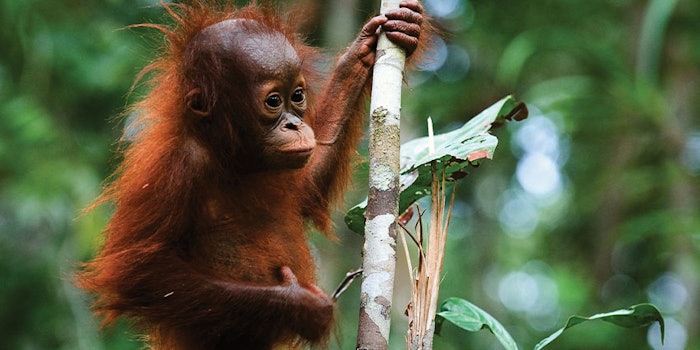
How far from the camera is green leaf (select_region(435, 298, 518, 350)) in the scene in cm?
266

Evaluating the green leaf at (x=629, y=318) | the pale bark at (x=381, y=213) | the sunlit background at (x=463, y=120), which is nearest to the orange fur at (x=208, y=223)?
the pale bark at (x=381, y=213)

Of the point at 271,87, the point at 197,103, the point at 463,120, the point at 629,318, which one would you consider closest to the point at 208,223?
the point at 197,103

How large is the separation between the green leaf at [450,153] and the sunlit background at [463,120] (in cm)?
182

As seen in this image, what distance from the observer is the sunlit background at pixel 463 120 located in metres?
5.74

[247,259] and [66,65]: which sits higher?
[66,65]

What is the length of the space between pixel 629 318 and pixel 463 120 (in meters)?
5.42

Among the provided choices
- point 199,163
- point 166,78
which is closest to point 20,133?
point 166,78

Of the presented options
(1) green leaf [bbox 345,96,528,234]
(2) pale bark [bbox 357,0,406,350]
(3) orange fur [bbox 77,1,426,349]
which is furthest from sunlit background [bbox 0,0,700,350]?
(2) pale bark [bbox 357,0,406,350]

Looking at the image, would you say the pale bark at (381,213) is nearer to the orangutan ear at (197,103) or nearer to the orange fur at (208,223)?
the orange fur at (208,223)

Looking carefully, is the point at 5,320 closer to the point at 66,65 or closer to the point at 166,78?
the point at 66,65

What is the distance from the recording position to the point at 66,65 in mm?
6203

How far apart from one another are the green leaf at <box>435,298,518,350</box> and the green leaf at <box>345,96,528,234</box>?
0.40 metres

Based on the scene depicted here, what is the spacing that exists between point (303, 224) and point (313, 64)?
2.45 feet

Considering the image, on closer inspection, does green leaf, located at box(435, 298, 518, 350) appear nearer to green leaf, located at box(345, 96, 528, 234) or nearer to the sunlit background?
green leaf, located at box(345, 96, 528, 234)
